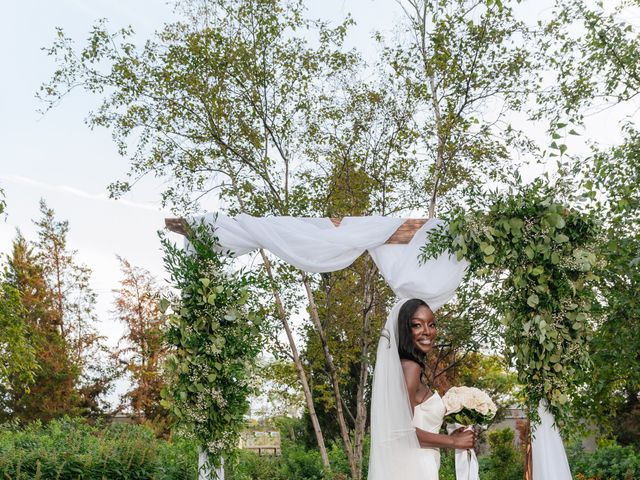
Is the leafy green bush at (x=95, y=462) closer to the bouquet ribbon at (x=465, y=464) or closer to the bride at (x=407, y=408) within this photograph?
the bride at (x=407, y=408)

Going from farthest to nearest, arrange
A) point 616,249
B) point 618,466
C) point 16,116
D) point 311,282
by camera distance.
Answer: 1. point 16,116
2. point 311,282
3. point 618,466
4. point 616,249

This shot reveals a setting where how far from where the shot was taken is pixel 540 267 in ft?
16.9

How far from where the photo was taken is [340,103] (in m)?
9.28

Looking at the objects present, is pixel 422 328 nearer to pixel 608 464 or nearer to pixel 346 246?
pixel 346 246

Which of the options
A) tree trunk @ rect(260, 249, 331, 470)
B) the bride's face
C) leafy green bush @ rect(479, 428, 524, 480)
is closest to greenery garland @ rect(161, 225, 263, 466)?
the bride's face

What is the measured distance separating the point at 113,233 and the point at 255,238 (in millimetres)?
14398

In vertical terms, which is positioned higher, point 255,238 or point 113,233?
point 113,233

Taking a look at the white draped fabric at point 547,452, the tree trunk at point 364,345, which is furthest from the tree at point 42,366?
the white draped fabric at point 547,452

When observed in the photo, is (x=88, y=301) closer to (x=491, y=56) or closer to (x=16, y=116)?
(x=16, y=116)

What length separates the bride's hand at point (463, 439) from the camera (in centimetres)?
441

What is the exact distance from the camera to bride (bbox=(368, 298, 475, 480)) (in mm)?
4461

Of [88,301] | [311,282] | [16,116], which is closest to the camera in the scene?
[311,282]

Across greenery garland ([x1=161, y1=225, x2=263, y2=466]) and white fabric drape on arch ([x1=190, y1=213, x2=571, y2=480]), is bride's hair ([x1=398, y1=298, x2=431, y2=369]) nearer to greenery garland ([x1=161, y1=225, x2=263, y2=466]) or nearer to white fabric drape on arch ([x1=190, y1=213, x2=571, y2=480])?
white fabric drape on arch ([x1=190, y1=213, x2=571, y2=480])

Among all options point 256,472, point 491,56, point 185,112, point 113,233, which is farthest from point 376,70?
point 113,233
